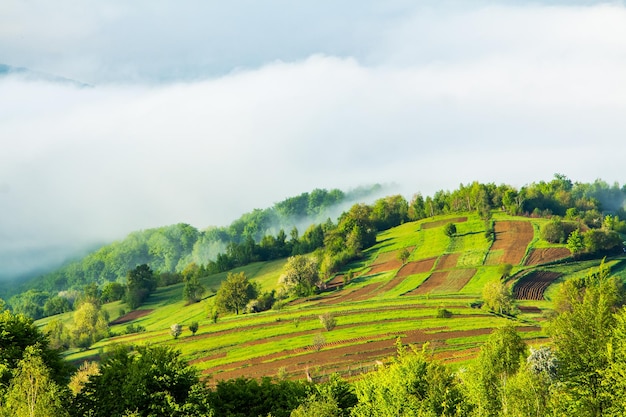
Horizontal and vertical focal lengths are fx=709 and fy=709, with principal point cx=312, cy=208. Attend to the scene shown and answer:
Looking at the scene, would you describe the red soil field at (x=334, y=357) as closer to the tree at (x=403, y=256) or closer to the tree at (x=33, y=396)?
the tree at (x=33, y=396)

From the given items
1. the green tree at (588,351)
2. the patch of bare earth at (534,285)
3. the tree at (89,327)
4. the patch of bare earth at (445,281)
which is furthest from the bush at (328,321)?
the green tree at (588,351)

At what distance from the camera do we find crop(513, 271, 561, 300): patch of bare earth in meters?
153

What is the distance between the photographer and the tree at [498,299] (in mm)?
140625

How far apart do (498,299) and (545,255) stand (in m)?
40.6

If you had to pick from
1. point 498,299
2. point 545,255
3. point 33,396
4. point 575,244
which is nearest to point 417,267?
point 545,255

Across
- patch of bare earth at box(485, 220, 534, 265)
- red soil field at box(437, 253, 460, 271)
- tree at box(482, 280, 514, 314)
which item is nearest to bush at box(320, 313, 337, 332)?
tree at box(482, 280, 514, 314)

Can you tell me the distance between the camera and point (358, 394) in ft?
206

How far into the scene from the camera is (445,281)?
173 m

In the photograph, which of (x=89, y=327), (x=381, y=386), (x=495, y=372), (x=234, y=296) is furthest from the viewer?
(x=89, y=327)

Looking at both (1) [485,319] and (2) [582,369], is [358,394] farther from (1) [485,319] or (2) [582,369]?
(1) [485,319]

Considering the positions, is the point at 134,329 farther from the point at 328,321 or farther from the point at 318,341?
the point at 318,341

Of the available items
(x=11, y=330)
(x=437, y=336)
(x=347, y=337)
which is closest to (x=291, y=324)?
(x=347, y=337)

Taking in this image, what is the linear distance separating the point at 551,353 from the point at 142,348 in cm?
4468

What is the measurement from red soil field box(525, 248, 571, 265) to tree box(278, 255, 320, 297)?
178 feet
